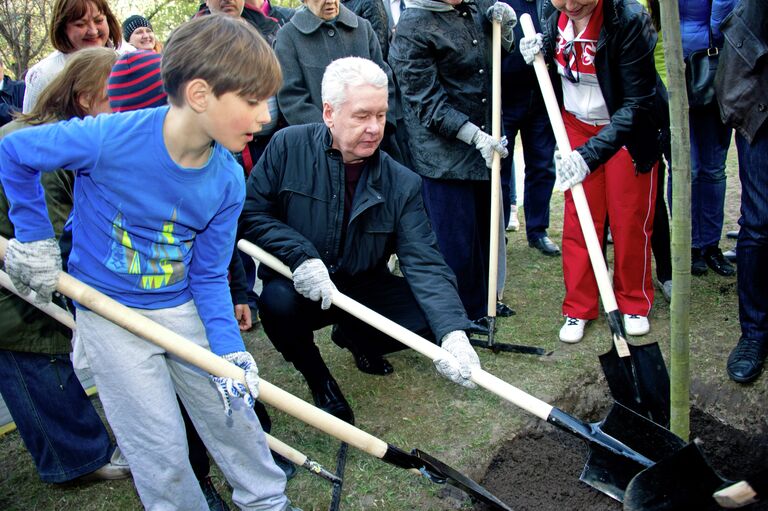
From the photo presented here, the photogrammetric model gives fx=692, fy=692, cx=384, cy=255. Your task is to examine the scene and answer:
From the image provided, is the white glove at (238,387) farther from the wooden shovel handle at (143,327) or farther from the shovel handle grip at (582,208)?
the shovel handle grip at (582,208)

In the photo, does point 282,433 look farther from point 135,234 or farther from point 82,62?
point 82,62

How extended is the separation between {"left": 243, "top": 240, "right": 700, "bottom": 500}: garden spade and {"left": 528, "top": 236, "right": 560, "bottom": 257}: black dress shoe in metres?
2.52

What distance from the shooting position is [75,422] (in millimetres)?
2859

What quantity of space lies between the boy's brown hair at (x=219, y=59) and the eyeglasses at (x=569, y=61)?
2012 mm

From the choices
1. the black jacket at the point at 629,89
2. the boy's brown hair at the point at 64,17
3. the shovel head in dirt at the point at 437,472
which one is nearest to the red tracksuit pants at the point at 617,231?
the black jacket at the point at 629,89

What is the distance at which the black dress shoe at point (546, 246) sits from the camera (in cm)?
514

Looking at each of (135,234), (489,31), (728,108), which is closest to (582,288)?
(728,108)

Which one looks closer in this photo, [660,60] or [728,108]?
[728,108]

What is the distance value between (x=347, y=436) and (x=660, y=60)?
2.95m

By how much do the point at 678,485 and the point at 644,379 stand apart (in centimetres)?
64

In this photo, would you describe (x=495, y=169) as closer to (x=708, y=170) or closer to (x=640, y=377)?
(x=640, y=377)

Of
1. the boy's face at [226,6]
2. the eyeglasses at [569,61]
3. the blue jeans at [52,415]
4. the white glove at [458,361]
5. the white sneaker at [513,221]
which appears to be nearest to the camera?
the white glove at [458,361]

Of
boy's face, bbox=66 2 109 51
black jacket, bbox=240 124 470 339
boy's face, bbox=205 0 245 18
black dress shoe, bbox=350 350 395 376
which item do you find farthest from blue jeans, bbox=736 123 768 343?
boy's face, bbox=66 2 109 51

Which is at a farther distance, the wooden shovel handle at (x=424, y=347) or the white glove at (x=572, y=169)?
the white glove at (x=572, y=169)
